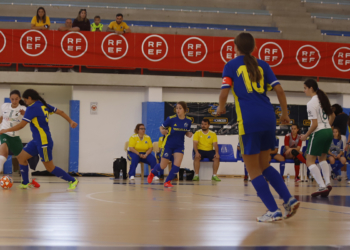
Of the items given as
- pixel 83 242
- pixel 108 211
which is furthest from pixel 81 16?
pixel 83 242

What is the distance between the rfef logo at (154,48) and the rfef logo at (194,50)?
61cm

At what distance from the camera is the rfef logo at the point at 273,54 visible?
1396 centimetres

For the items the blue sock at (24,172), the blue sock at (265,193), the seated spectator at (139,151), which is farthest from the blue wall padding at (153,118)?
the blue sock at (265,193)

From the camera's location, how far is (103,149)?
1377 cm

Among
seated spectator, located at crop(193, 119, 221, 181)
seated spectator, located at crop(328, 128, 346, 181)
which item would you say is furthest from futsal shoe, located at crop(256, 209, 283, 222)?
seated spectator, located at crop(328, 128, 346, 181)

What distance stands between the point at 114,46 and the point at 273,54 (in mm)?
5019

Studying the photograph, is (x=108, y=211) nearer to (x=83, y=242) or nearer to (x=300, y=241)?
(x=83, y=242)

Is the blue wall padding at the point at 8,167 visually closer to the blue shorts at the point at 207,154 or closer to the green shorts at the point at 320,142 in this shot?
the blue shorts at the point at 207,154

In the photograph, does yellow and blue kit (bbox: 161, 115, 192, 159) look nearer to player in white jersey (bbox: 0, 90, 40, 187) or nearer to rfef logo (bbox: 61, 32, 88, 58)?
player in white jersey (bbox: 0, 90, 40, 187)

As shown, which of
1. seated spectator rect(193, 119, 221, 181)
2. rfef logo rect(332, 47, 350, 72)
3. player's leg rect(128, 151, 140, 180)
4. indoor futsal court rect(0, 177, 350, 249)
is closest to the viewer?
indoor futsal court rect(0, 177, 350, 249)

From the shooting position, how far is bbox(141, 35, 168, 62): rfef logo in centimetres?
1345

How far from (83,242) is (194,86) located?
11.5 metres

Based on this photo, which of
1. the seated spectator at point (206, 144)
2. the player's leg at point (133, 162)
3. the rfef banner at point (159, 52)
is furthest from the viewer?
the rfef banner at point (159, 52)

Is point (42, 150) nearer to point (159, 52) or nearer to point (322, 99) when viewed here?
point (322, 99)
